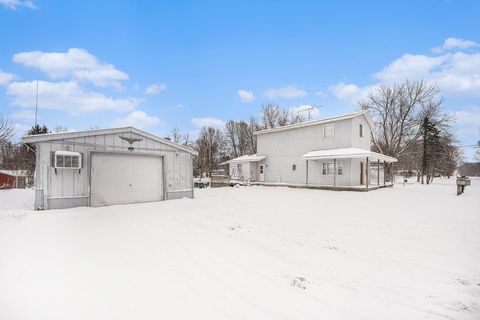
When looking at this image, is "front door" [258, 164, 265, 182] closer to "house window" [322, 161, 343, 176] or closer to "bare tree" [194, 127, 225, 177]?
"house window" [322, 161, 343, 176]

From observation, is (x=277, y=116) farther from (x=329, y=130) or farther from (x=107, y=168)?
(x=107, y=168)

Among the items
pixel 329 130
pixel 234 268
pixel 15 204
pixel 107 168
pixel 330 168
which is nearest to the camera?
pixel 234 268

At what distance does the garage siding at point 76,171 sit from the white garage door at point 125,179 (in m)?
0.31

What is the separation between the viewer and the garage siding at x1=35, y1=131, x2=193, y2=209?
32.8 ft

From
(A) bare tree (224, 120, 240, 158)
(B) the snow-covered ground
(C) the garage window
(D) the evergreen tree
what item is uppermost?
(A) bare tree (224, 120, 240, 158)

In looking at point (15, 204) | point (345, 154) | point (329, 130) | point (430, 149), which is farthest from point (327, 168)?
point (430, 149)

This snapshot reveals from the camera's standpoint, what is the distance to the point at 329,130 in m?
21.7

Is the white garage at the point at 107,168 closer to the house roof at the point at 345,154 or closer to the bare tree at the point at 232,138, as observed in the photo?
the house roof at the point at 345,154

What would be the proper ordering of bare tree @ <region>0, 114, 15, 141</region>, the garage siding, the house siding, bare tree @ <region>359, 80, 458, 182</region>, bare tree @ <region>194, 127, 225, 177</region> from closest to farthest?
the garage siding < the house siding < bare tree @ <region>0, 114, 15, 141</region> < bare tree @ <region>359, 80, 458, 182</region> < bare tree @ <region>194, 127, 225, 177</region>

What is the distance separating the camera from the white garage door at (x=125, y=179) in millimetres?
11469

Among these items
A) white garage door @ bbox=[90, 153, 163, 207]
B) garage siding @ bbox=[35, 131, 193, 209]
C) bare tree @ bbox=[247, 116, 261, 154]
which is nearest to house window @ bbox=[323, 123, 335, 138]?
garage siding @ bbox=[35, 131, 193, 209]

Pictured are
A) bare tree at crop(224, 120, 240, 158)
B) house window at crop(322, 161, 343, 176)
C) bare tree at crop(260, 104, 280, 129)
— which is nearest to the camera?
house window at crop(322, 161, 343, 176)

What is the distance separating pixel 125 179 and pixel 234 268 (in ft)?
31.6

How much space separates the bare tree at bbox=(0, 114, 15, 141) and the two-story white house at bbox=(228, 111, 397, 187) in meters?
21.7
